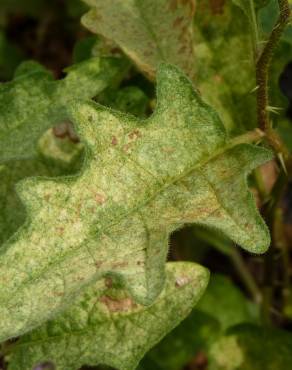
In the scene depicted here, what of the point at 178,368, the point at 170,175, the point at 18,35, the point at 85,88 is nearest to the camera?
the point at 170,175

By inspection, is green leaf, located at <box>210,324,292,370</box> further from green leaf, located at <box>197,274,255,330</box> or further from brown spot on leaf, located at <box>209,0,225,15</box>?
brown spot on leaf, located at <box>209,0,225,15</box>

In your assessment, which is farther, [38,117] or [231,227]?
[38,117]

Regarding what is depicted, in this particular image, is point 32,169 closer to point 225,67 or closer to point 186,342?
point 225,67

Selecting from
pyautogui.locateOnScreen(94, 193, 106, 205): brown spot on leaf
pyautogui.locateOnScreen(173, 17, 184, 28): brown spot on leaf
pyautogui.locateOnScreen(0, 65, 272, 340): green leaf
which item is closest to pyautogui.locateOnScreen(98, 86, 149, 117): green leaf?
pyautogui.locateOnScreen(173, 17, 184, 28): brown spot on leaf

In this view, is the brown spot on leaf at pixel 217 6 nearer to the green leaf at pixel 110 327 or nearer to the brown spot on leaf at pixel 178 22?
the brown spot on leaf at pixel 178 22

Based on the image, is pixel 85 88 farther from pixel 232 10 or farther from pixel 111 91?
pixel 232 10

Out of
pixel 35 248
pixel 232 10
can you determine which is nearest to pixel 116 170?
pixel 35 248

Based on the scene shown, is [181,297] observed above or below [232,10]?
below
